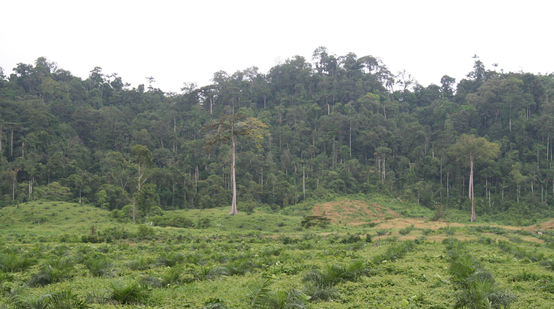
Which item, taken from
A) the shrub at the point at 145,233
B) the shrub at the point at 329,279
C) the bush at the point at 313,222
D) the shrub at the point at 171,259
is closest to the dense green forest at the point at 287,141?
the bush at the point at 313,222

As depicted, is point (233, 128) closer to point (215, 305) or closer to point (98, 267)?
point (98, 267)

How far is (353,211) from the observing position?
139ft

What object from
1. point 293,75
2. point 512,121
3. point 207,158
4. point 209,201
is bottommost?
point 209,201

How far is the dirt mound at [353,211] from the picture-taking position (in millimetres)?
40000

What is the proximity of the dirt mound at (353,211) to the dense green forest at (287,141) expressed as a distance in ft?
13.8

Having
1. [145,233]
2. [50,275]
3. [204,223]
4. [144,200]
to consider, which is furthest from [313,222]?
[50,275]

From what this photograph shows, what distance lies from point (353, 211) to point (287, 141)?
959 inches

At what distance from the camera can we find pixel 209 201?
150 ft

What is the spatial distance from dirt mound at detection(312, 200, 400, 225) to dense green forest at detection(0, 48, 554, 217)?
4.20 m

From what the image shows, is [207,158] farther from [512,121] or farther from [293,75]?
[512,121]

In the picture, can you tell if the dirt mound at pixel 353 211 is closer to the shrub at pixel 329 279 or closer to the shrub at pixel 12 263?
the shrub at pixel 329 279

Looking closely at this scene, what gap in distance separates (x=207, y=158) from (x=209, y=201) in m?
13.0

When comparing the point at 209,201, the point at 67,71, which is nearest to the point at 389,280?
the point at 209,201

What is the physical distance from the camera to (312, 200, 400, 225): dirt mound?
40.0 m
